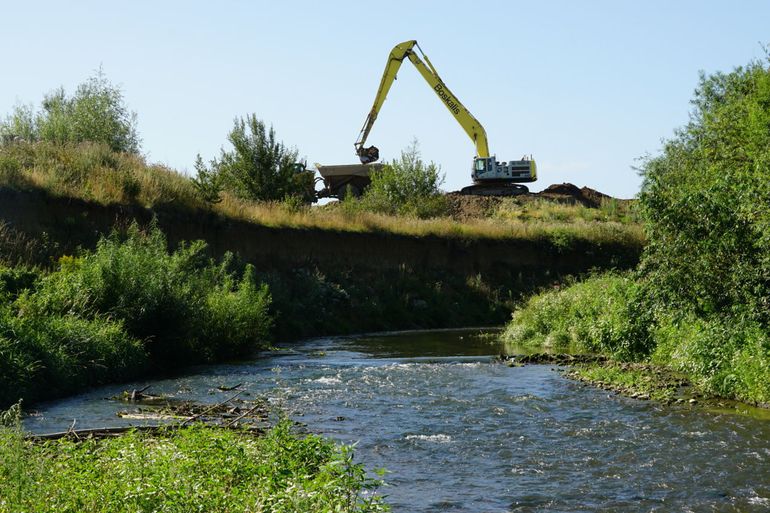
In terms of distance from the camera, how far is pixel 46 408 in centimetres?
1567

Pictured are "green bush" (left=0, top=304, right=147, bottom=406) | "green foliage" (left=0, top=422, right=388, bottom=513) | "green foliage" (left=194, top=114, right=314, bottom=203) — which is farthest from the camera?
"green foliage" (left=194, top=114, right=314, bottom=203)

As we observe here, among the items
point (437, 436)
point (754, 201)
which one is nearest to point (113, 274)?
point (437, 436)

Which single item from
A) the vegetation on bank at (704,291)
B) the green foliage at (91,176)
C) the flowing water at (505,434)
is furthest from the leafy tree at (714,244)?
the green foliage at (91,176)

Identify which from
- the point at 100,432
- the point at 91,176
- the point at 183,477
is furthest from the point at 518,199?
the point at 183,477

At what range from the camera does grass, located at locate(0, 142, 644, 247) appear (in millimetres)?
32969

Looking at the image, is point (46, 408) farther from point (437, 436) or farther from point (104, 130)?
point (104, 130)

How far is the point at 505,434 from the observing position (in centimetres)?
1424

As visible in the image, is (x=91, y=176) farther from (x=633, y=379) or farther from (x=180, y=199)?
(x=633, y=379)

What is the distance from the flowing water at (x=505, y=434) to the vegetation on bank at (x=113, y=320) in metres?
0.83

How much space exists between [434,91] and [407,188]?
6.06 m

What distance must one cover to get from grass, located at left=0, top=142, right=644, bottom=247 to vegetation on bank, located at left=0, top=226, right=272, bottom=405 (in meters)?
8.86

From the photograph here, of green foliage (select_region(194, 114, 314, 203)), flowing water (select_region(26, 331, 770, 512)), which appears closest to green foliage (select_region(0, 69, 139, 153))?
green foliage (select_region(194, 114, 314, 203))

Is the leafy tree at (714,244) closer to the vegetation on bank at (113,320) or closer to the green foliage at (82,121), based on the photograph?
the vegetation on bank at (113,320)

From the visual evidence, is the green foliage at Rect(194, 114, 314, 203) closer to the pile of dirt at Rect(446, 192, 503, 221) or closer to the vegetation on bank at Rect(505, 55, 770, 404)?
the pile of dirt at Rect(446, 192, 503, 221)
